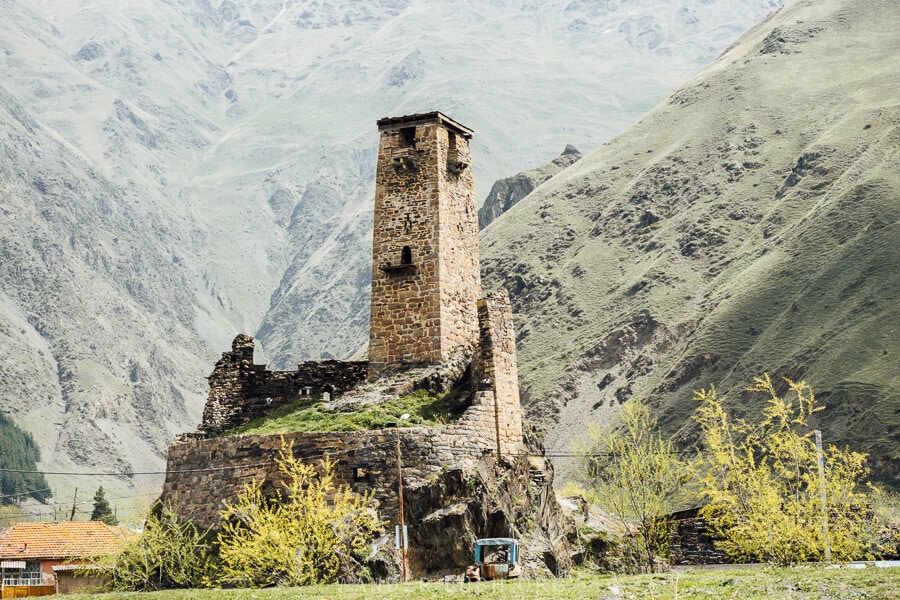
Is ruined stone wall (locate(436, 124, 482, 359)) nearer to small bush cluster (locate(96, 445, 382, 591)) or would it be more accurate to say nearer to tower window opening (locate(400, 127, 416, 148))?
tower window opening (locate(400, 127, 416, 148))

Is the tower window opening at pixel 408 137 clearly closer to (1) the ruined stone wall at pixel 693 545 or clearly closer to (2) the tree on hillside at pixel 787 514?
(2) the tree on hillside at pixel 787 514

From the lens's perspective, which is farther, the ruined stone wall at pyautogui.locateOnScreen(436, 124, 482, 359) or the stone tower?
the ruined stone wall at pyautogui.locateOnScreen(436, 124, 482, 359)

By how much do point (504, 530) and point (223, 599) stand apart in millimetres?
9605

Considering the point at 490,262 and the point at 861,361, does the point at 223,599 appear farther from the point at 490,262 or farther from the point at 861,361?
the point at 490,262

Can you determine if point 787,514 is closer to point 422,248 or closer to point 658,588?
point 658,588

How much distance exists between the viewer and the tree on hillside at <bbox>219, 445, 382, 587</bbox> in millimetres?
33969

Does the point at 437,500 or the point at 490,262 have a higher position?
the point at 490,262

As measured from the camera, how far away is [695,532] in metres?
47.0

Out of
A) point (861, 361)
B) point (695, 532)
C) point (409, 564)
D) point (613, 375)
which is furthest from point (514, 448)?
point (613, 375)

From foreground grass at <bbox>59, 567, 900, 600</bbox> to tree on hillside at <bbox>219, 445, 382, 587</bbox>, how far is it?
1.95m

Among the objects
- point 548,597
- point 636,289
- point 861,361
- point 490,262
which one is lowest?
point 548,597

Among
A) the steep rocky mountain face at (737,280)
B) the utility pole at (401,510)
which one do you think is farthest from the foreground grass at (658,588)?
the steep rocky mountain face at (737,280)

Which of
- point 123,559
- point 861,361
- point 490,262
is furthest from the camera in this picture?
point 490,262

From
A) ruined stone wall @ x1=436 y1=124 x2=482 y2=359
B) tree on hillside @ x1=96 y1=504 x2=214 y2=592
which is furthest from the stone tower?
tree on hillside @ x1=96 y1=504 x2=214 y2=592
